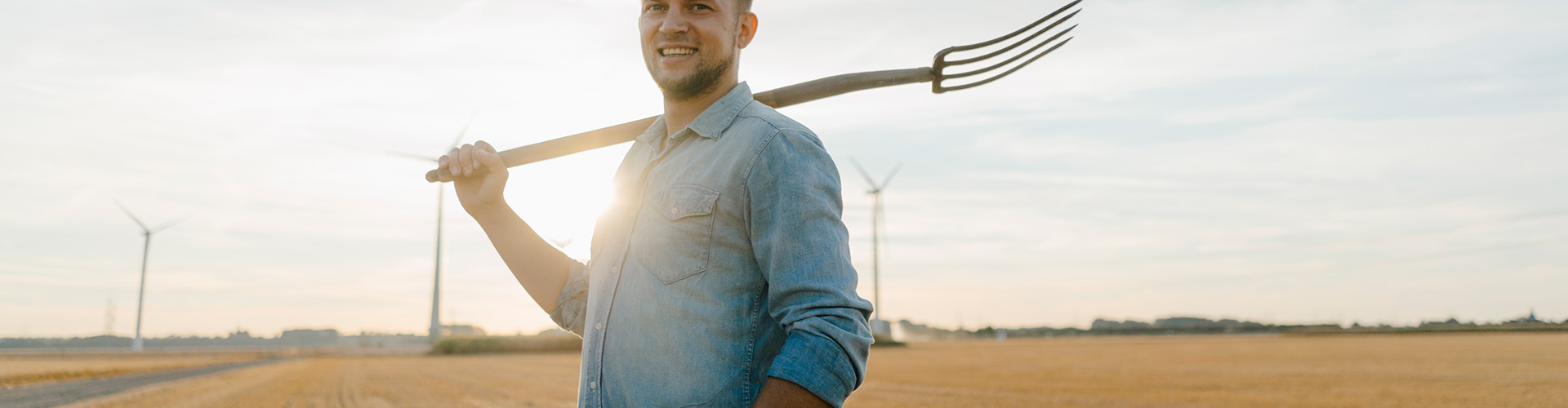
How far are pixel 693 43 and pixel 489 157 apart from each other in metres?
0.75

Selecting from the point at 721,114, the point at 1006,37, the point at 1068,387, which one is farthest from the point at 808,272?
the point at 1068,387

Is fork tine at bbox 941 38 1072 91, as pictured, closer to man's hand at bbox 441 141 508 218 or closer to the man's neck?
the man's neck

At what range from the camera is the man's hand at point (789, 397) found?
1.52 metres

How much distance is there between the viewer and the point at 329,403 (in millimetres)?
20094

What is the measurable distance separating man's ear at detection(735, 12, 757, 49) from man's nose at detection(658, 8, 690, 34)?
4.9 inches

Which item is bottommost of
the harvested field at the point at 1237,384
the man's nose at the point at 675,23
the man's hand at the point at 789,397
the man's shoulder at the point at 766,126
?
the harvested field at the point at 1237,384

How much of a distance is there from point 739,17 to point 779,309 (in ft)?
2.25

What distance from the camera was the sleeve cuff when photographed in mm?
1515

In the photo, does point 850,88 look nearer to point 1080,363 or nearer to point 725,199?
point 725,199

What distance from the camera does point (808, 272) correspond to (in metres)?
1.56

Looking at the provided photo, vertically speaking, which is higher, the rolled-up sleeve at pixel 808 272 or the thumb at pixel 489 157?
the thumb at pixel 489 157

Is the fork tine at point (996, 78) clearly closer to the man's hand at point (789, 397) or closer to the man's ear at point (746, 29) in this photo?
the man's ear at point (746, 29)

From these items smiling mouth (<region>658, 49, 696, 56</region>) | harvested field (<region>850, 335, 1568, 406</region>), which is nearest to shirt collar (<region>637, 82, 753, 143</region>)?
smiling mouth (<region>658, 49, 696, 56</region>)

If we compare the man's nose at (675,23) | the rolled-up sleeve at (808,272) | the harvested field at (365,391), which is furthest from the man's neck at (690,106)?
the harvested field at (365,391)
